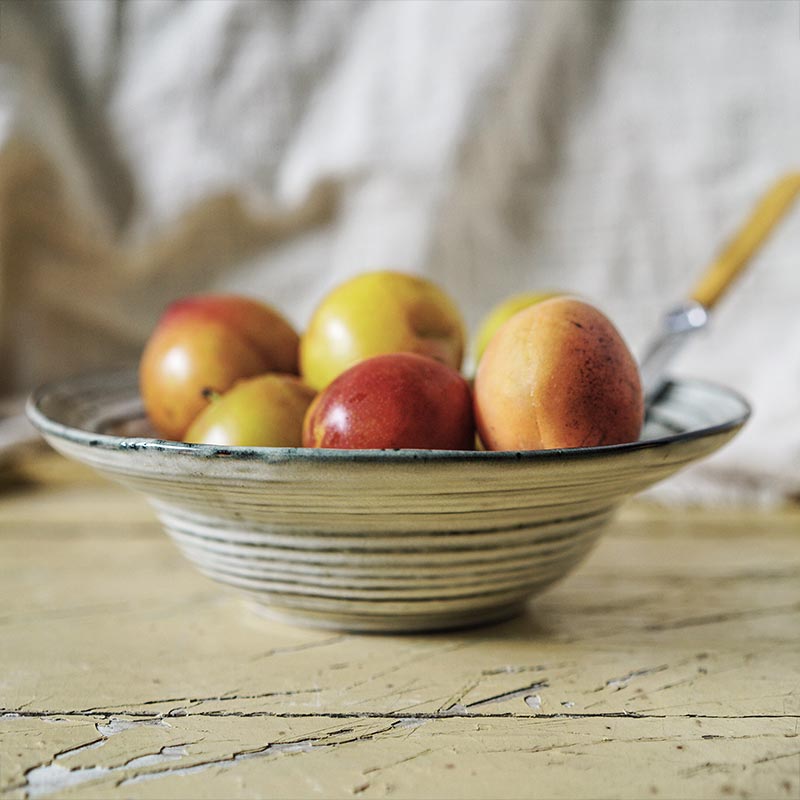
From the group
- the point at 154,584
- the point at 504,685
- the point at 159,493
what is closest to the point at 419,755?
the point at 504,685

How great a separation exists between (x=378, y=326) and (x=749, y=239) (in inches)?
14.5

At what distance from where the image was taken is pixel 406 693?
0.48 metres

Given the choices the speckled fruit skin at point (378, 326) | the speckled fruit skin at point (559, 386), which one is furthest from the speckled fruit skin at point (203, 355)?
the speckled fruit skin at point (559, 386)

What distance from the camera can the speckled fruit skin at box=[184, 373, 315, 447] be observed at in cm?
52

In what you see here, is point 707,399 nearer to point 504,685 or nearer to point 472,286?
point 504,685

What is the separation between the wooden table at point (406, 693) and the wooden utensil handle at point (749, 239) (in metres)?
0.21

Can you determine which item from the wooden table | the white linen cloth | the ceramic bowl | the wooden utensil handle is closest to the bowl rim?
the ceramic bowl

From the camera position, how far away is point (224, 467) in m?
0.44

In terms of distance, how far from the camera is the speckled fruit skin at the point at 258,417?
20.5 inches

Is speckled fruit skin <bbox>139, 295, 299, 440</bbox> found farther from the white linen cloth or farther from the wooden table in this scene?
the white linen cloth

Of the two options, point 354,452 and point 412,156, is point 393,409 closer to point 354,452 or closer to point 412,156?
point 354,452

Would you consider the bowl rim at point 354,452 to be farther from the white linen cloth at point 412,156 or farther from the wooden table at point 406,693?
the white linen cloth at point 412,156

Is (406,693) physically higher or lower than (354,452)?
lower

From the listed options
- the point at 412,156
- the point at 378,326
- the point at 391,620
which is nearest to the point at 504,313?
the point at 378,326
